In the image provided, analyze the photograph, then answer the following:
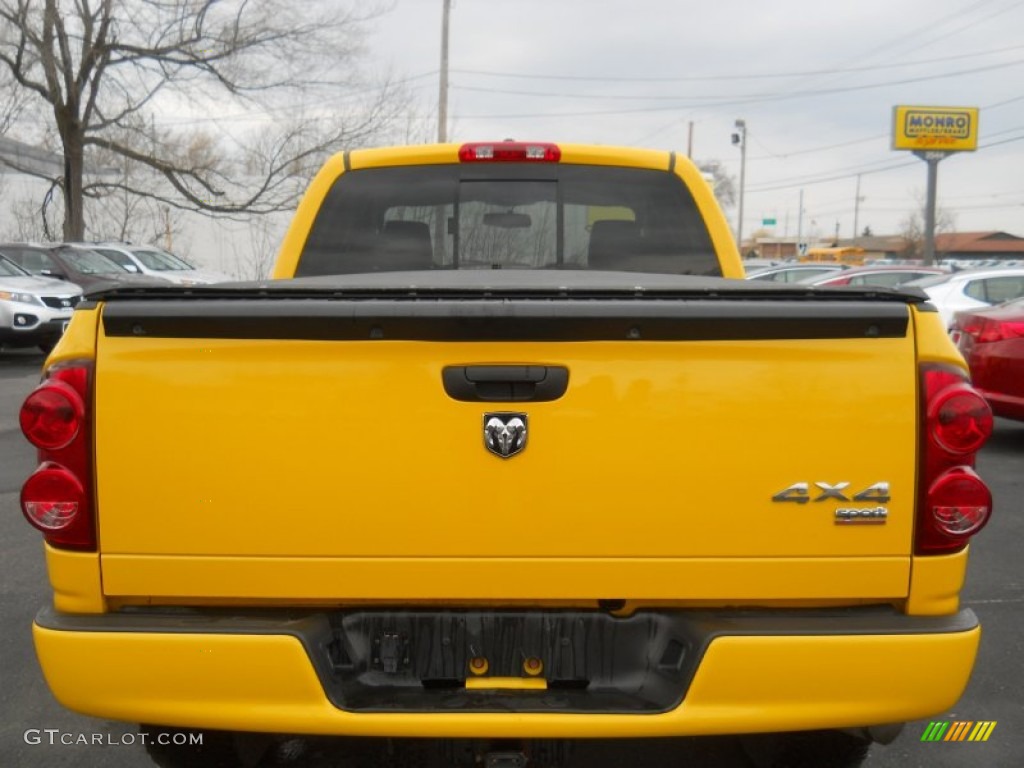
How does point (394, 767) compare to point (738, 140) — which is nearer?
point (394, 767)

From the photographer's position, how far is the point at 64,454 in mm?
2123

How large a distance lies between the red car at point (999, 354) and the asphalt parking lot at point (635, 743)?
2.56 meters

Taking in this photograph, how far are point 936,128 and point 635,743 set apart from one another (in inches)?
1703

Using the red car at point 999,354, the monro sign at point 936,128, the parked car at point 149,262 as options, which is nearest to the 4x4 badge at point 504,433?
the red car at point 999,354

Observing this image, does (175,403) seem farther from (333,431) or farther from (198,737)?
(198,737)

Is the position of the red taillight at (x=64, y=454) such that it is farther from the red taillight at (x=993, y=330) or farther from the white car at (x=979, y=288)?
the white car at (x=979, y=288)

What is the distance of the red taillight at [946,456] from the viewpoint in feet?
6.96

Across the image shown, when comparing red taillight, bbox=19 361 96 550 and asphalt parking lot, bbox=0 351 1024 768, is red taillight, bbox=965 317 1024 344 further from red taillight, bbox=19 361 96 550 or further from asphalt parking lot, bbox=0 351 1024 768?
red taillight, bbox=19 361 96 550

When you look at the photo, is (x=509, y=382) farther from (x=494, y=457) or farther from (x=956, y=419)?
(x=956, y=419)

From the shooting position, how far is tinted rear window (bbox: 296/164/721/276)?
4.04m

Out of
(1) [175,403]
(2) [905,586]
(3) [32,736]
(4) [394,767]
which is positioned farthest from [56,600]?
(2) [905,586]

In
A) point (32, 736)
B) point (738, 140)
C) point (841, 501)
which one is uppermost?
point (738, 140)

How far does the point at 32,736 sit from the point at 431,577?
2.11 meters

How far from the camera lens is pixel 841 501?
2086 mm
